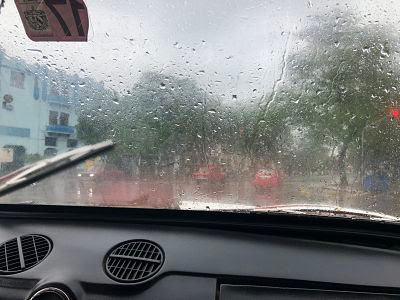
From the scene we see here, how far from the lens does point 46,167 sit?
3.14 metres

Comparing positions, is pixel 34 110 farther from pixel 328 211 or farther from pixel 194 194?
pixel 328 211

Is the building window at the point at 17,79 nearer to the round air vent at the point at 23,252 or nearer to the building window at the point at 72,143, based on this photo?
the building window at the point at 72,143

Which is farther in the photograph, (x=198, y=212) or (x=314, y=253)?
(x=198, y=212)

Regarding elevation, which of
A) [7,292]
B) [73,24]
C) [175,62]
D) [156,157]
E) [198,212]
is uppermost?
[73,24]

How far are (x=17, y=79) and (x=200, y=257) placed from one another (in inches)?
70.1

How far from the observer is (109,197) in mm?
3240

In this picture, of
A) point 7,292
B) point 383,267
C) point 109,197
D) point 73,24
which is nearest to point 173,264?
point 109,197

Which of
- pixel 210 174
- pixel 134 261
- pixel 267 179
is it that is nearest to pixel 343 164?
pixel 267 179

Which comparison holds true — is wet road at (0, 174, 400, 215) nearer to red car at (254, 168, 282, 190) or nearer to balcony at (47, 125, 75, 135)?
red car at (254, 168, 282, 190)

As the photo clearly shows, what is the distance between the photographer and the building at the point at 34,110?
10.9 feet

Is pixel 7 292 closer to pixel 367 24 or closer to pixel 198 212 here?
pixel 198 212

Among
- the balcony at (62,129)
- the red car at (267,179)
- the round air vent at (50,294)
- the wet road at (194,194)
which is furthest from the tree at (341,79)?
the round air vent at (50,294)

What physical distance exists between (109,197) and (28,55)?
43.7 inches

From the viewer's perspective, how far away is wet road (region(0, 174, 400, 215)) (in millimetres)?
3022
